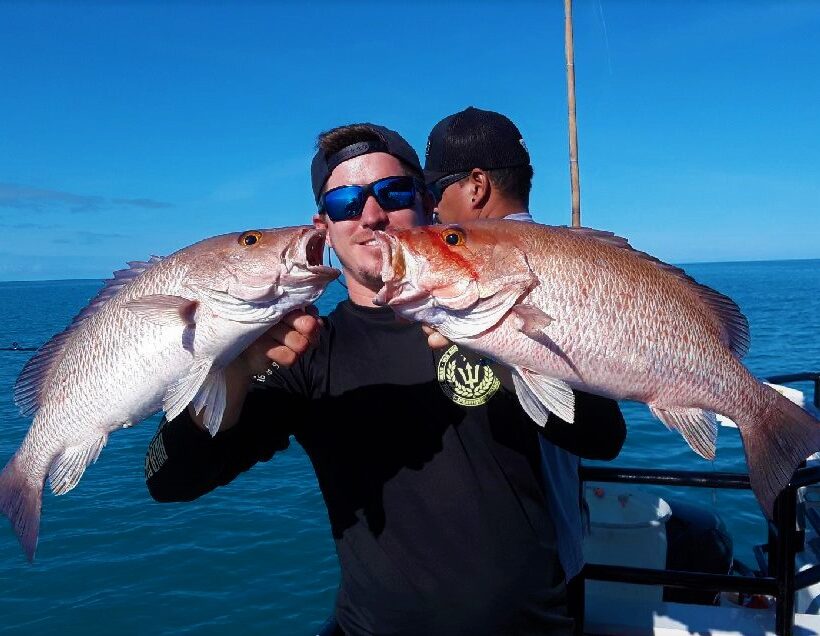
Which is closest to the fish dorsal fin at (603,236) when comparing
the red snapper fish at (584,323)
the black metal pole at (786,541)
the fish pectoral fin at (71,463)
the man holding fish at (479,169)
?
the red snapper fish at (584,323)

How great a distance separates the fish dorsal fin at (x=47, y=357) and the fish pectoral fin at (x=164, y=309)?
1.10ft

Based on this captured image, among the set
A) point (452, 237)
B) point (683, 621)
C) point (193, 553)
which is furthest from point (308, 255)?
point (193, 553)

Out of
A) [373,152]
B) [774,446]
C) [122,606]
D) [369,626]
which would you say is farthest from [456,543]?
[122,606]

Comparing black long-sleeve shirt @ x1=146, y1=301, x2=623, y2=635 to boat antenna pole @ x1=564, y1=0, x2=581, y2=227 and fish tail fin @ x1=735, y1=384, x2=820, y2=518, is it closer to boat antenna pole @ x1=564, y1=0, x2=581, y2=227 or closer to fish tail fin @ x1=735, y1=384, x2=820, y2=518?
fish tail fin @ x1=735, y1=384, x2=820, y2=518

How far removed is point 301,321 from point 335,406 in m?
0.48

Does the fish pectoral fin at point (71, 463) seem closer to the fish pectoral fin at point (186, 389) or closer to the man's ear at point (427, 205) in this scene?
the fish pectoral fin at point (186, 389)

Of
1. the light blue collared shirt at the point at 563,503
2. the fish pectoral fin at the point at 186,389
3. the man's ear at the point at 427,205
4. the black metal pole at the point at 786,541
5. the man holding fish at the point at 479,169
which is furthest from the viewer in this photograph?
the man holding fish at the point at 479,169

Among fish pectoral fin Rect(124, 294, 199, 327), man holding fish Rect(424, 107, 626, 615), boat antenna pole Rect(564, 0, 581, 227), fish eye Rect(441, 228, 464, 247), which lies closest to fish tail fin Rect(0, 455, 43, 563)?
fish pectoral fin Rect(124, 294, 199, 327)

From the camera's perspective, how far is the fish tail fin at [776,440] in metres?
2.08

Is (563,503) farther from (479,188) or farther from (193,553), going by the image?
(193,553)

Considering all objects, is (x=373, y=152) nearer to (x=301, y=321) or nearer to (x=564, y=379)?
(x=301, y=321)

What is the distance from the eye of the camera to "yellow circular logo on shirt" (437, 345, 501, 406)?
7.26 feet

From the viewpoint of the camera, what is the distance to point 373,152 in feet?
8.62

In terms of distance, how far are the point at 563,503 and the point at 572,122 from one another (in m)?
5.69
